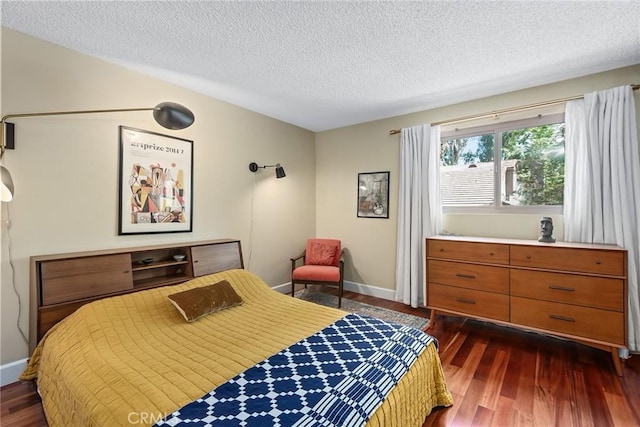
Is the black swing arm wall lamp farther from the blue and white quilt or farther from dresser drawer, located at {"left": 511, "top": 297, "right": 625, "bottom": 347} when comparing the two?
dresser drawer, located at {"left": 511, "top": 297, "right": 625, "bottom": 347}

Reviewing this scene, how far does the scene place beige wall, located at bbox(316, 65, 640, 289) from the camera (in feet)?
9.45

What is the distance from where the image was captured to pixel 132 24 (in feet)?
6.51

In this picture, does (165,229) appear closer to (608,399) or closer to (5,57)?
(5,57)

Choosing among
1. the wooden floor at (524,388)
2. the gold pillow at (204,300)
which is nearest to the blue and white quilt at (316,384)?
the wooden floor at (524,388)

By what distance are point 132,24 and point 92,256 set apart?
1821 mm

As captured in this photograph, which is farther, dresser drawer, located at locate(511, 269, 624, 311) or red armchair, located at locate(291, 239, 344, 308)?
red armchair, located at locate(291, 239, 344, 308)

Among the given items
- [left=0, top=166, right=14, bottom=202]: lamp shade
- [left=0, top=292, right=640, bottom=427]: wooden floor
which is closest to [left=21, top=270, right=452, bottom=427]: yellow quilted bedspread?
[left=0, top=292, right=640, bottom=427]: wooden floor

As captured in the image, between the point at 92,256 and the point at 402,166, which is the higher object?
the point at 402,166

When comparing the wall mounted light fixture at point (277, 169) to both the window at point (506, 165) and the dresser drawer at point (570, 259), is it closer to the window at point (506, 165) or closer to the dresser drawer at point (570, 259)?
the window at point (506, 165)

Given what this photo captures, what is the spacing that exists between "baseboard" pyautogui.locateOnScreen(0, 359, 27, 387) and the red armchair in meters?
2.57

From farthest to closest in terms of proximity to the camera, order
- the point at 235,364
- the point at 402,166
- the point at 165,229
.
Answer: the point at 402,166, the point at 165,229, the point at 235,364

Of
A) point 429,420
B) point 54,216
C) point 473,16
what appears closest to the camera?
point 429,420

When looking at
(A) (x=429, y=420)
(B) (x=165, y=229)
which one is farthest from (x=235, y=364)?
(B) (x=165, y=229)

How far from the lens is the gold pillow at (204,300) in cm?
213
